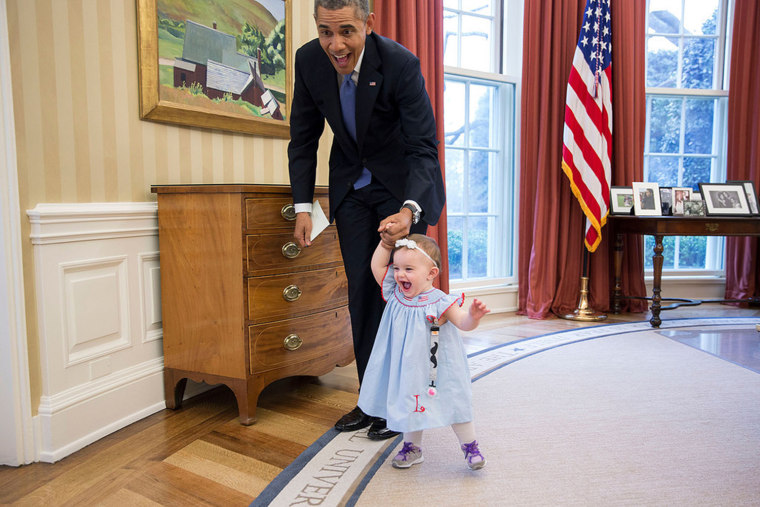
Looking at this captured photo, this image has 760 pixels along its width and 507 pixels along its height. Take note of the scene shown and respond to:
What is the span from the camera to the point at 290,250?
2006 mm

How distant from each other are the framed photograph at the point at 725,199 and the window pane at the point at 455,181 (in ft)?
5.81

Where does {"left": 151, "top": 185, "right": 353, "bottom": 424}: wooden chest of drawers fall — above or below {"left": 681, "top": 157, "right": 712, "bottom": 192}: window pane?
below

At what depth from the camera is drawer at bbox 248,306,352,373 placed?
6.30 ft

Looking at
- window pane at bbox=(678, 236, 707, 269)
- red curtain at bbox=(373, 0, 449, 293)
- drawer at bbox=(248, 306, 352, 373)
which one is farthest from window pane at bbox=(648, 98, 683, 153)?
drawer at bbox=(248, 306, 352, 373)

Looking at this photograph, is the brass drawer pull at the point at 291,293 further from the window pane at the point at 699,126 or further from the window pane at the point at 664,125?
the window pane at the point at 699,126

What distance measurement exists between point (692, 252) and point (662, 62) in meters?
1.67

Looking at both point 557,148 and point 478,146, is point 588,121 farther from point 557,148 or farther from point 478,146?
point 478,146

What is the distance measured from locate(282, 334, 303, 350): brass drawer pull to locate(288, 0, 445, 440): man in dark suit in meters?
0.30

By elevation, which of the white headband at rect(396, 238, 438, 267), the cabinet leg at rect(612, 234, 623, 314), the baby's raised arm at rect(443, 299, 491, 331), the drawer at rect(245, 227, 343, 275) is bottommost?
the cabinet leg at rect(612, 234, 623, 314)

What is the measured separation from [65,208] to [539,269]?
320cm

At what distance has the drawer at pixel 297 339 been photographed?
192 centimetres

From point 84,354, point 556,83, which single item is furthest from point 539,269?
point 84,354

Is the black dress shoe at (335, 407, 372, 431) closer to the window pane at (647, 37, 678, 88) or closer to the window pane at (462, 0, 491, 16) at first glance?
the window pane at (462, 0, 491, 16)

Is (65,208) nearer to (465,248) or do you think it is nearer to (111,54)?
(111,54)
